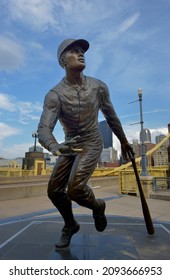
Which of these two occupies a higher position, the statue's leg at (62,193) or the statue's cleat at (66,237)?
the statue's leg at (62,193)

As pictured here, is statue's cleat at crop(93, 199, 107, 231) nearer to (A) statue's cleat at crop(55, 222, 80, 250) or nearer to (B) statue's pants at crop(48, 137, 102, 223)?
(B) statue's pants at crop(48, 137, 102, 223)

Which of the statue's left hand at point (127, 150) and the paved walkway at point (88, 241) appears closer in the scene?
the paved walkway at point (88, 241)

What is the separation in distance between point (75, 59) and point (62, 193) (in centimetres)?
187

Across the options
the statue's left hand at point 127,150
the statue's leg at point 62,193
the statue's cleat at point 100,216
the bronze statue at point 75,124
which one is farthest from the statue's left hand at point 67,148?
the statue's left hand at point 127,150

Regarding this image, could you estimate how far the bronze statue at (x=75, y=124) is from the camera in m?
3.09

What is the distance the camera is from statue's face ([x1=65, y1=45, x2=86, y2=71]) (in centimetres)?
320

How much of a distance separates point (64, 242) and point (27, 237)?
94cm

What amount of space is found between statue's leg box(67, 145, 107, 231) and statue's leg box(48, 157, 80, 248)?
274 mm

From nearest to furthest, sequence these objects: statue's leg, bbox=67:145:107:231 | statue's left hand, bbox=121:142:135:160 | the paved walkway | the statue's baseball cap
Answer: statue's leg, bbox=67:145:107:231 < the paved walkway < the statue's baseball cap < statue's left hand, bbox=121:142:135:160

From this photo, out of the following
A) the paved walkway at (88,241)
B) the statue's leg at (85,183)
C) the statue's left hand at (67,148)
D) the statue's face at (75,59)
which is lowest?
the paved walkway at (88,241)

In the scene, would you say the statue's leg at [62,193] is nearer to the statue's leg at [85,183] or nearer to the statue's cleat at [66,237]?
the statue's cleat at [66,237]

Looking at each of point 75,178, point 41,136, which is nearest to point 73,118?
point 41,136

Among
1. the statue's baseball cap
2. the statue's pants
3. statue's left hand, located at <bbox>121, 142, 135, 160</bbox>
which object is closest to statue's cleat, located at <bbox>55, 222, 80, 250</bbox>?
the statue's pants

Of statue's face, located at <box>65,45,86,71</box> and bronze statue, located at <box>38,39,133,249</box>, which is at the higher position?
statue's face, located at <box>65,45,86,71</box>
